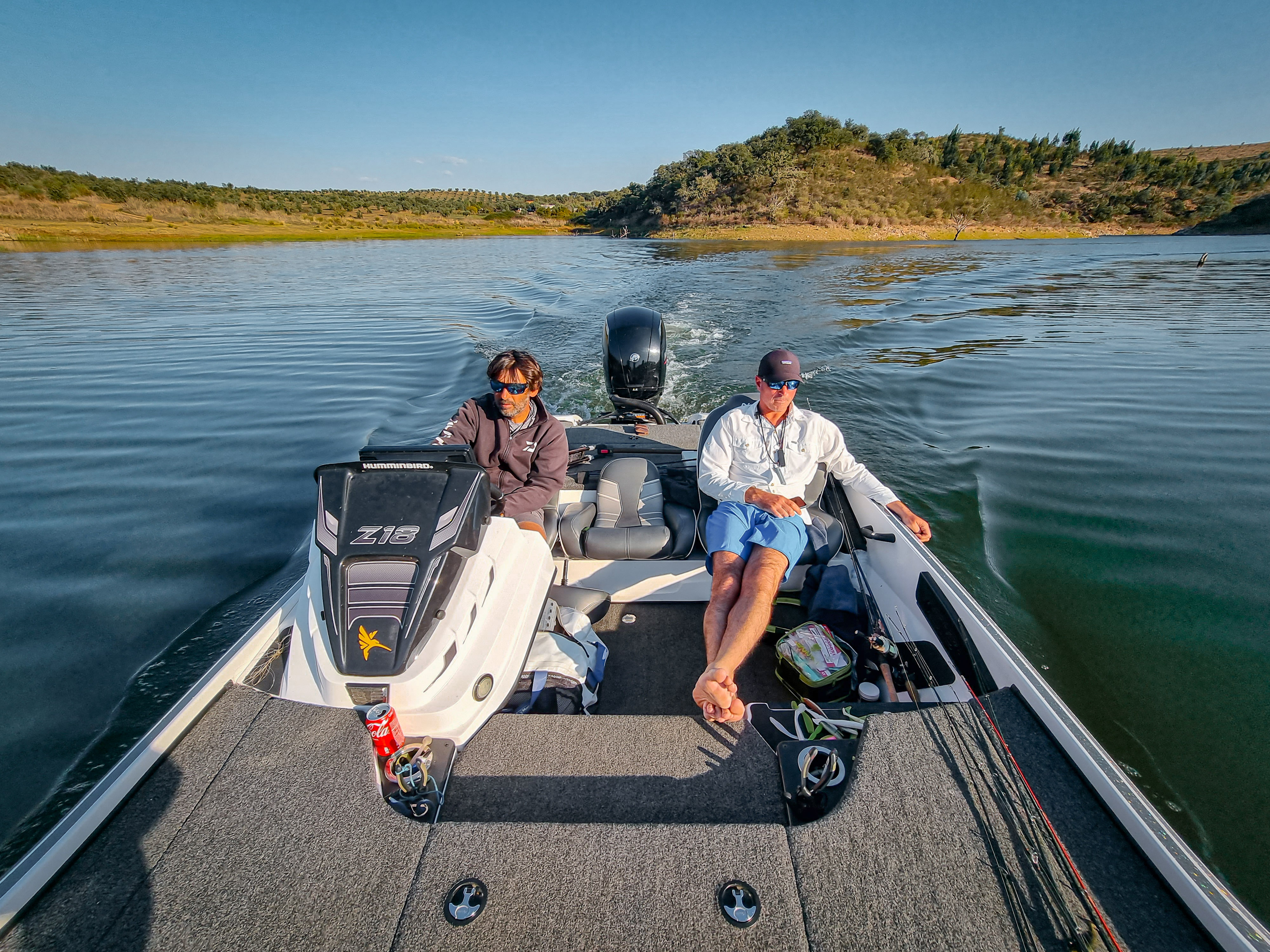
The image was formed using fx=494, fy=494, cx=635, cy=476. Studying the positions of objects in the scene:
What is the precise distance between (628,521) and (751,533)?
876 mm

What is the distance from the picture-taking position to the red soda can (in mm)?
1464

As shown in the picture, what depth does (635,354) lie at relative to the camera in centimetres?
493

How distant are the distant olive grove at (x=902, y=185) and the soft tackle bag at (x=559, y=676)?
1787 inches

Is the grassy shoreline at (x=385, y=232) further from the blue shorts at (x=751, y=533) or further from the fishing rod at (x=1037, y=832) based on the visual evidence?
the fishing rod at (x=1037, y=832)

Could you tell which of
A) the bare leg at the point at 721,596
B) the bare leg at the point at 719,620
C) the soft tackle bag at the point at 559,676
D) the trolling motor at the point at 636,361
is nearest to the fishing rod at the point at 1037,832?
the bare leg at the point at 719,620

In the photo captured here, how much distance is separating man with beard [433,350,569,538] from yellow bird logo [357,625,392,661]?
126cm

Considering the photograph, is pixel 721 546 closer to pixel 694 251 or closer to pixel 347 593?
pixel 347 593

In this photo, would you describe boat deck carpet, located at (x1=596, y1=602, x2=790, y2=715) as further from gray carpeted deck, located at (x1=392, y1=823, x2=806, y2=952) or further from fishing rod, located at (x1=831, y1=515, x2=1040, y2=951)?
gray carpeted deck, located at (x1=392, y1=823, x2=806, y2=952)

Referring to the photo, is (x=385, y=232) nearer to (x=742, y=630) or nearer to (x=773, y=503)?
(x=773, y=503)

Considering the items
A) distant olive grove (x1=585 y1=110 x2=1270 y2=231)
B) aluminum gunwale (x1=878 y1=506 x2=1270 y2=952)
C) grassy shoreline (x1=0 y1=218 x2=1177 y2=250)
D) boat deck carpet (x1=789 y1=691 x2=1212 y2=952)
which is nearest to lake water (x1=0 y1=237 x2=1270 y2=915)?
aluminum gunwale (x1=878 y1=506 x2=1270 y2=952)

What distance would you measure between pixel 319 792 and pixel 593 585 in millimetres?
1781

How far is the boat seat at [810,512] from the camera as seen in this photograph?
280cm

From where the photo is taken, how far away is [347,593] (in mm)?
1686

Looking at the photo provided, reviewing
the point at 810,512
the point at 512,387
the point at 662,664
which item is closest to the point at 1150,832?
the point at 662,664
